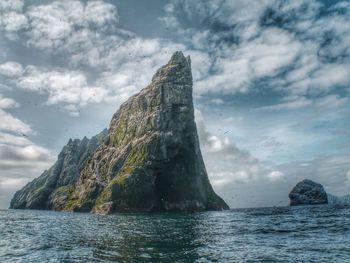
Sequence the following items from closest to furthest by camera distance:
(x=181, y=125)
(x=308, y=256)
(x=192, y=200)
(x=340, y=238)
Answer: (x=308, y=256)
(x=340, y=238)
(x=192, y=200)
(x=181, y=125)

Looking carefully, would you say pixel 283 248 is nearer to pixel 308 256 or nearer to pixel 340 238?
pixel 308 256

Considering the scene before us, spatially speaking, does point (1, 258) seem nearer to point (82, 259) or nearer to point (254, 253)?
point (82, 259)

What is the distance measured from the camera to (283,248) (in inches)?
1220

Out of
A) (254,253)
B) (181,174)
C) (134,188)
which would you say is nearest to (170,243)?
(254,253)

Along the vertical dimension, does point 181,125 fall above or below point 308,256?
above

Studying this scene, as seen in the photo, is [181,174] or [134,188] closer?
[134,188]

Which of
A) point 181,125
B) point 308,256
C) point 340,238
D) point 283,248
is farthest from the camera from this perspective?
point 181,125

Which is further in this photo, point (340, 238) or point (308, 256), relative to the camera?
point (340, 238)

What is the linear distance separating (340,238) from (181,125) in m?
163

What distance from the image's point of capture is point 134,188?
173m

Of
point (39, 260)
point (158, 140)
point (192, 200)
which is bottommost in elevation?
point (39, 260)

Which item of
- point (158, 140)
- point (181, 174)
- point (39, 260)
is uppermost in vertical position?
point (158, 140)

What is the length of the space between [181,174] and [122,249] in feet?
509

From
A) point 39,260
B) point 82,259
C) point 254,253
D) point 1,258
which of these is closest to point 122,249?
point 82,259
